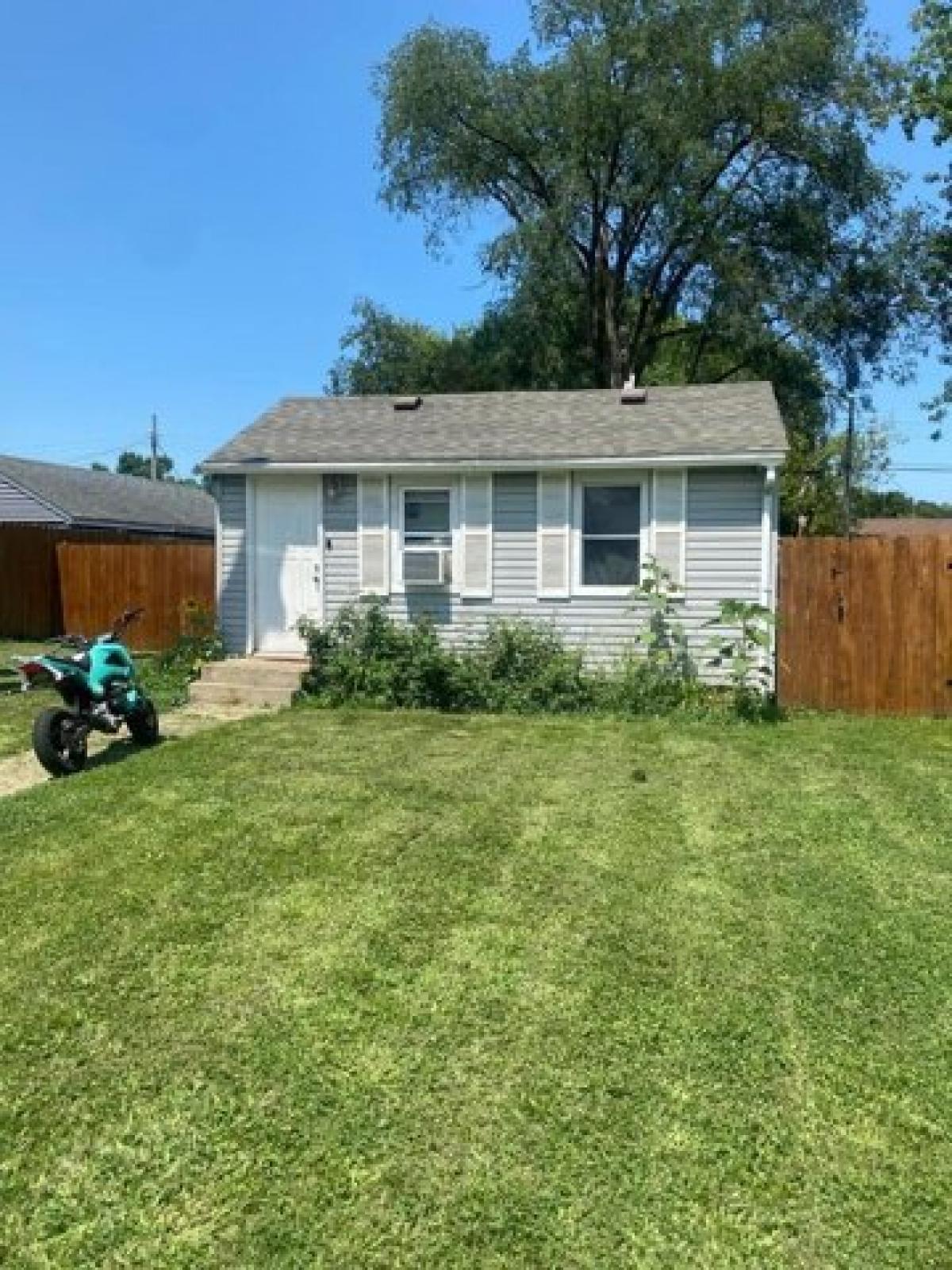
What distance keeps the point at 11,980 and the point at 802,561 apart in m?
8.05

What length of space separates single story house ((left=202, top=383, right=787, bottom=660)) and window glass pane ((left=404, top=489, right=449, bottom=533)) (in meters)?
0.01

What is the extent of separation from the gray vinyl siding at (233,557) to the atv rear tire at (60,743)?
4534 millimetres

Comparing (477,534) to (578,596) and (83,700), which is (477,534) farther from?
Result: (83,700)

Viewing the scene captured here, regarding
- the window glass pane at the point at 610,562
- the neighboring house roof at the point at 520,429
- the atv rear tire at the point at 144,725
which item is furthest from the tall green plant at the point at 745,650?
the atv rear tire at the point at 144,725

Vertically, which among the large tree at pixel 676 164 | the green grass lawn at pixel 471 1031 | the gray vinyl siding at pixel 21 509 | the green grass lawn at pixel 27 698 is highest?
the large tree at pixel 676 164

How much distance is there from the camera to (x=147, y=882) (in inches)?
180

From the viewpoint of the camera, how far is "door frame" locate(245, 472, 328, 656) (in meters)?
11.2

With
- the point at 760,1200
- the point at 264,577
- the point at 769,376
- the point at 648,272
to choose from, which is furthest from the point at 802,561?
the point at 648,272

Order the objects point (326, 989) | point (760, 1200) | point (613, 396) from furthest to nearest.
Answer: point (613, 396)
point (326, 989)
point (760, 1200)

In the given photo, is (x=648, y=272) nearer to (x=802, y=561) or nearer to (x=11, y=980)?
(x=802, y=561)

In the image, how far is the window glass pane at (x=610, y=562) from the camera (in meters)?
10.4

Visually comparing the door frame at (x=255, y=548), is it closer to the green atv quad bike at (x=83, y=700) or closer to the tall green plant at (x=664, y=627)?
the green atv quad bike at (x=83, y=700)

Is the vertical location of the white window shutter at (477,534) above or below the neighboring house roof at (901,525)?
below

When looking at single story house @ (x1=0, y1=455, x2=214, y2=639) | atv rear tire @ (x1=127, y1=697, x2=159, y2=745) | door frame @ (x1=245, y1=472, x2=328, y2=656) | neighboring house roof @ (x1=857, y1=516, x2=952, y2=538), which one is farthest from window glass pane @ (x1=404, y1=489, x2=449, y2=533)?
neighboring house roof @ (x1=857, y1=516, x2=952, y2=538)
